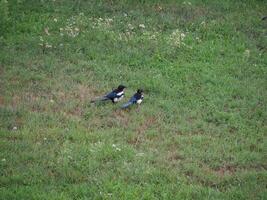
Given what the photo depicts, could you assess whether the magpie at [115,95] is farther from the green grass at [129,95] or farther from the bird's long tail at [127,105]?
the bird's long tail at [127,105]


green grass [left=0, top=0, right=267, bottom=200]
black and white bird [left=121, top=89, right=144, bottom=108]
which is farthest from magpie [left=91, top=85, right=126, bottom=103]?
black and white bird [left=121, top=89, right=144, bottom=108]

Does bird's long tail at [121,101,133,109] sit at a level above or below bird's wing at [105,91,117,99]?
below

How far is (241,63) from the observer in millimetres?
16391

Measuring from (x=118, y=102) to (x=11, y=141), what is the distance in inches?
128

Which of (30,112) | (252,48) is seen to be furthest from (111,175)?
(252,48)

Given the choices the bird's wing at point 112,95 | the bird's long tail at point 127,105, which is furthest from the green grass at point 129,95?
the bird's wing at point 112,95

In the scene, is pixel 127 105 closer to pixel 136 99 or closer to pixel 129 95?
pixel 136 99

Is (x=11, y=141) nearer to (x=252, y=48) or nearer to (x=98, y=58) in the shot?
(x=98, y=58)

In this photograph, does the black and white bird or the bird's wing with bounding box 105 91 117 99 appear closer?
the black and white bird

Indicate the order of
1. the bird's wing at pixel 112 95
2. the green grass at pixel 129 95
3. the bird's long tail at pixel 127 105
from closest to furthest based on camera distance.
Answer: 1. the green grass at pixel 129 95
2. the bird's long tail at pixel 127 105
3. the bird's wing at pixel 112 95

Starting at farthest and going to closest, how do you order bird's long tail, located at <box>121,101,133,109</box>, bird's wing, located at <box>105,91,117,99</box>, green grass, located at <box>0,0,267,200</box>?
1. bird's wing, located at <box>105,91,117,99</box>
2. bird's long tail, located at <box>121,101,133,109</box>
3. green grass, located at <box>0,0,267,200</box>

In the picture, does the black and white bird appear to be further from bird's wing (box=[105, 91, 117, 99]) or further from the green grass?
bird's wing (box=[105, 91, 117, 99])

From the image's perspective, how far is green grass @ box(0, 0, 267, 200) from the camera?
33.5 ft

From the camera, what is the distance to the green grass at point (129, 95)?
10.2m
